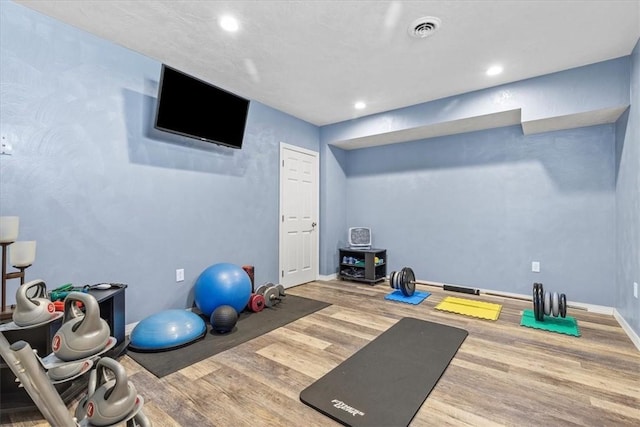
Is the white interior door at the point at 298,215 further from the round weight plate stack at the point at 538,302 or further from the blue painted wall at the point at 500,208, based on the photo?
the round weight plate stack at the point at 538,302

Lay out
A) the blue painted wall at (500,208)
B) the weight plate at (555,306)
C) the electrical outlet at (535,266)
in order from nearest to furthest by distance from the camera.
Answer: the weight plate at (555,306) → the blue painted wall at (500,208) → the electrical outlet at (535,266)

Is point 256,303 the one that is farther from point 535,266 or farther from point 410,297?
point 535,266

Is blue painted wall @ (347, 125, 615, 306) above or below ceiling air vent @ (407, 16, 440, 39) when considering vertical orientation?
below

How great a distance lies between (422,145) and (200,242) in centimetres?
345

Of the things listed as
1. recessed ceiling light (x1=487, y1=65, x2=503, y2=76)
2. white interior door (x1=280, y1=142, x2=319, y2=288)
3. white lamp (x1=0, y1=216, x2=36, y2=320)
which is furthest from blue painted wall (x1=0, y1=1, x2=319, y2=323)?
recessed ceiling light (x1=487, y1=65, x2=503, y2=76)

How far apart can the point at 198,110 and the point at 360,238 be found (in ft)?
10.2

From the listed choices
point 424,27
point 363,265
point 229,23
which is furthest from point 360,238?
point 229,23

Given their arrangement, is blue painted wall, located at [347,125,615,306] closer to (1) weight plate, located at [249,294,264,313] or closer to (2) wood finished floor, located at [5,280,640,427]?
(2) wood finished floor, located at [5,280,640,427]

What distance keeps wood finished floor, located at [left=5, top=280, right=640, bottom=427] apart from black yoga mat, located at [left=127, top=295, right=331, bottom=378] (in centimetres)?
8

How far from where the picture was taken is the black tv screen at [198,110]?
8.79 feet

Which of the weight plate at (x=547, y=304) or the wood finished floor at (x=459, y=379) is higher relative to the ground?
the weight plate at (x=547, y=304)

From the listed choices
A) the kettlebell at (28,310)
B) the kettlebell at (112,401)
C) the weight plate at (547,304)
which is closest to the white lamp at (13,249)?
the kettlebell at (28,310)

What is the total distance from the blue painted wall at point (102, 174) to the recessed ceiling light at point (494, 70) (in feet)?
9.69

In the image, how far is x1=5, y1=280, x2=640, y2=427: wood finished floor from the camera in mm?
1565
